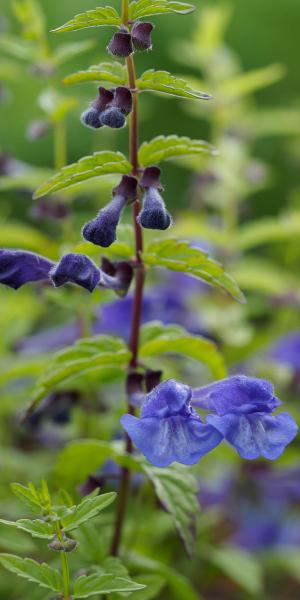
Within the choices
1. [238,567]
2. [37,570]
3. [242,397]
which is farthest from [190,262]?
[238,567]

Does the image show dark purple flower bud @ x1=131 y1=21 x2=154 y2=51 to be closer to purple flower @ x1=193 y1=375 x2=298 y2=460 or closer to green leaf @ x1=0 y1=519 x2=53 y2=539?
purple flower @ x1=193 y1=375 x2=298 y2=460

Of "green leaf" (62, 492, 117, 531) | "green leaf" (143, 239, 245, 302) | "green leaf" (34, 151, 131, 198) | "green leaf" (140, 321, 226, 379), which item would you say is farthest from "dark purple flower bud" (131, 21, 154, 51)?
"green leaf" (62, 492, 117, 531)

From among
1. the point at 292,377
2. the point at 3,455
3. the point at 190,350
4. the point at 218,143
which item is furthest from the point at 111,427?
the point at 218,143

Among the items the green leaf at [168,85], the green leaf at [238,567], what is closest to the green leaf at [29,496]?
the green leaf at [168,85]

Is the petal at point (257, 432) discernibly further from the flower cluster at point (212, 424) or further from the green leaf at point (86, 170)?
the green leaf at point (86, 170)

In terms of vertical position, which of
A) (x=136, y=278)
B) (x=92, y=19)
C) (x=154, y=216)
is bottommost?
(x=136, y=278)

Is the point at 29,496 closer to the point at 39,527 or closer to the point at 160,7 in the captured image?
the point at 39,527
